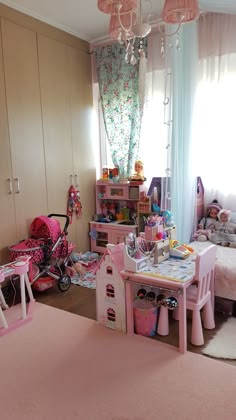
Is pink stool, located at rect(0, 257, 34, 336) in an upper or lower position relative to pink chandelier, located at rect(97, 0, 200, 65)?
lower

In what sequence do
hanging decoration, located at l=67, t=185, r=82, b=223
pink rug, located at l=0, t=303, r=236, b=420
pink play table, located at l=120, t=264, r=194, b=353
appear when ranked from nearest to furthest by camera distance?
1. pink rug, located at l=0, t=303, r=236, b=420
2. pink play table, located at l=120, t=264, r=194, b=353
3. hanging decoration, located at l=67, t=185, r=82, b=223

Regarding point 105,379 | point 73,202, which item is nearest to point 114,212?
point 73,202

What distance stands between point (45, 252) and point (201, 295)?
1.61m

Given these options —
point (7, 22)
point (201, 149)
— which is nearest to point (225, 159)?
point (201, 149)

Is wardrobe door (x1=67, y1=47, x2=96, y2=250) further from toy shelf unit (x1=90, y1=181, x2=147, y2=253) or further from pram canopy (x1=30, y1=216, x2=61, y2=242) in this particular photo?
pram canopy (x1=30, y1=216, x2=61, y2=242)

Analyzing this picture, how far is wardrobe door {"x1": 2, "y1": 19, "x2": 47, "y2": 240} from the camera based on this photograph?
318 centimetres

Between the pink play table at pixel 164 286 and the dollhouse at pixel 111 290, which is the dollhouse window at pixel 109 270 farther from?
the pink play table at pixel 164 286

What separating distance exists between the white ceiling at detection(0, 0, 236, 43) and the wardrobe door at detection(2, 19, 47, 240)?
0.21 meters

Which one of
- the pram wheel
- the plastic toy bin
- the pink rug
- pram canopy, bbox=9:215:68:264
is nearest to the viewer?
the pink rug

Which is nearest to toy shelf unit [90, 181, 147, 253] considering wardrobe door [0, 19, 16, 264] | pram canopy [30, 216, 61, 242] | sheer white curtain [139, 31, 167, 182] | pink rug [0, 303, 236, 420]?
sheer white curtain [139, 31, 167, 182]

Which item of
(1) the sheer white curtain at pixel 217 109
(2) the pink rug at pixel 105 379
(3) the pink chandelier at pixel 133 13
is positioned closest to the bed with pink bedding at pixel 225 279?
(2) the pink rug at pixel 105 379

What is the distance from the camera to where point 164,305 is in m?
2.23

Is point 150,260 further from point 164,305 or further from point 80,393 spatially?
point 80,393

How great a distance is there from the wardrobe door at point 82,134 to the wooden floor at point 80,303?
1.07 meters
